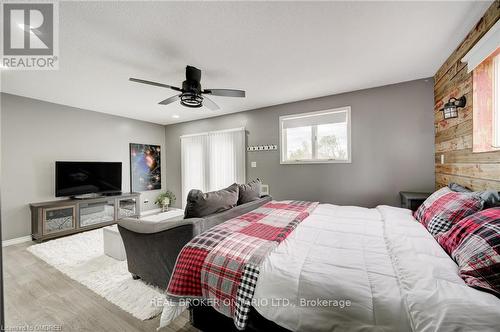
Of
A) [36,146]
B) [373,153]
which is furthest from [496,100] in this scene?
[36,146]

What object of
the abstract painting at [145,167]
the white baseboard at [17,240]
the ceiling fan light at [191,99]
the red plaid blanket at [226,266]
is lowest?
the white baseboard at [17,240]

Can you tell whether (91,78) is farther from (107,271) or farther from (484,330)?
(484,330)

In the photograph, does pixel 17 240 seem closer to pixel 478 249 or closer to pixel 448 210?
pixel 478 249

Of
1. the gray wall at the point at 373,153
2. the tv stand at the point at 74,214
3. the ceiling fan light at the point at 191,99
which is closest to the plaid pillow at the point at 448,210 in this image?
the gray wall at the point at 373,153

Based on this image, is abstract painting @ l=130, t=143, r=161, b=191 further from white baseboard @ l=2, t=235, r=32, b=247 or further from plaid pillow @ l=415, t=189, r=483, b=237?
plaid pillow @ l=415, t=189, r=483, b=237

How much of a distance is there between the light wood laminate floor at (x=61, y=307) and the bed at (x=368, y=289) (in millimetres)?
569

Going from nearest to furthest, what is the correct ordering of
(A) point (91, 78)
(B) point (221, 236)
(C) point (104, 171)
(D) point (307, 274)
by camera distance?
A: (D) point (307, 274), (B) point (221, 236), (A) point (91, 78), (C) point (104, 171)

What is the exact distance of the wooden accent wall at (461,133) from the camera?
1.74 metres

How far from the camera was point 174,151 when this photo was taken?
18.3ft

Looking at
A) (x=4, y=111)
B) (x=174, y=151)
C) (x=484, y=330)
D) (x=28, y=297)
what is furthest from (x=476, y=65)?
(x=4, y=111)

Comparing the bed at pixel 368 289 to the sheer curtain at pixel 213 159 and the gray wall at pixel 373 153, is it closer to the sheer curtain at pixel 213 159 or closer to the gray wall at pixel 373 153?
the gray wall at pixel 373 153

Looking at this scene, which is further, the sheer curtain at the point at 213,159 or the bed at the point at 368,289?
the sheer curtain at the point at 213,159

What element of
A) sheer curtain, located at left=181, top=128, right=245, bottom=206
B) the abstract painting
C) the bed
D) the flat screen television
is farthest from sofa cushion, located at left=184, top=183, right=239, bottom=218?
the abstract painting

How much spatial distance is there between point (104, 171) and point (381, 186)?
530cm
